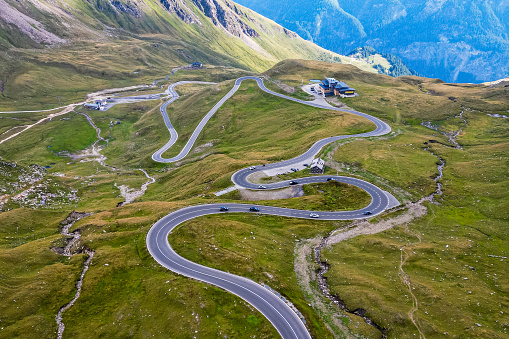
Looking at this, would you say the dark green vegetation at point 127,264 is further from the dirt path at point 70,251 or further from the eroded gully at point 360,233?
the eroded gully at point 360,233

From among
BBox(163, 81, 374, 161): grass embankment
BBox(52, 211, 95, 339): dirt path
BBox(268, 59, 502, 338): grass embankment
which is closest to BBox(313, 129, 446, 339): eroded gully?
BBox(268, 59, 502, 338): grass embankment

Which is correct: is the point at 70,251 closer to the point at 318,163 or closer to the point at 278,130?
the point at 318,163

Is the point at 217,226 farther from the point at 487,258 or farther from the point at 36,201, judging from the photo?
the point at 36,201

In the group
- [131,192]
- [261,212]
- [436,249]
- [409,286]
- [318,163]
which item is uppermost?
[318,163]

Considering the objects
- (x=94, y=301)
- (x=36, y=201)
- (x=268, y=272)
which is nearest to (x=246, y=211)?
(x=268, y=272)

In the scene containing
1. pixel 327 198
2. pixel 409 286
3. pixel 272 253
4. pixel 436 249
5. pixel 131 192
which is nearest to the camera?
pixel 409 286

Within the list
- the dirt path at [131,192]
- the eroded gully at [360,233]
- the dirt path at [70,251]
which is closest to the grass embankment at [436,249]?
the eroded gully at [360,233]

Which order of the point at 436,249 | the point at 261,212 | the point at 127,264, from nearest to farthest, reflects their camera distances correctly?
the point at 127,264
the point at 436,249
the point at 261,212

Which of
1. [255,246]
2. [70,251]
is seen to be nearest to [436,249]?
[255,246]

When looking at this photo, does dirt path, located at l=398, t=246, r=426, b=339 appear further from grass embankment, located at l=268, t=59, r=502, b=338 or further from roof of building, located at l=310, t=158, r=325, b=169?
roof of building, located at l=310, t=158, r=325, b=169

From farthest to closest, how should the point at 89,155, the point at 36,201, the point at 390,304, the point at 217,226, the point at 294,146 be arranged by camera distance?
the point at 89,155 → the point at 294,146 → the point at 36,201 → the point at 217,226 → the point at 390,304

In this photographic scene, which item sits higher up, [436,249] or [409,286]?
[436,249]
